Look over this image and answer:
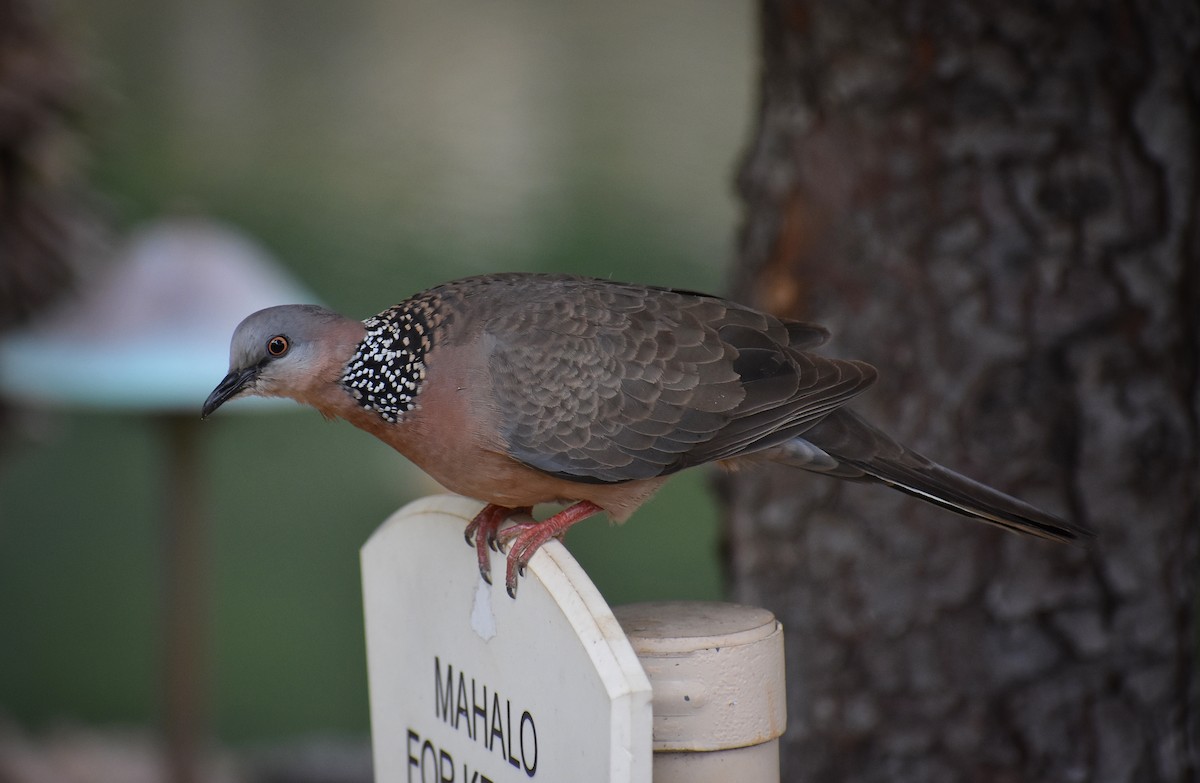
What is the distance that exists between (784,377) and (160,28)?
3.69 m

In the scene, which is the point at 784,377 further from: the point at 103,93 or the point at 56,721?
the point at 56,721

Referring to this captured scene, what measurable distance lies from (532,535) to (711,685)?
0.95ft

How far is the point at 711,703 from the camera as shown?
129 centimetres

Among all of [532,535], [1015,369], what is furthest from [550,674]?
[1015,369]

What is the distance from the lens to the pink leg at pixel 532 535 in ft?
4.26

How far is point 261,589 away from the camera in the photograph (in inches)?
201

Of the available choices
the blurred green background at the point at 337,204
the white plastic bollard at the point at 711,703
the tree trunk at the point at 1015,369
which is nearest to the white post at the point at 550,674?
the white plastic bollard at the point at 711,703

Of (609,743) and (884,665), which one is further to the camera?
(884,665)

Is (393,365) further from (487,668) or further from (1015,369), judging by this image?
(1015,369)

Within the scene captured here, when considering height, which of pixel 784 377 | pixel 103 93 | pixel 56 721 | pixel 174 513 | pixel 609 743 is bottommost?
pixel 56 721

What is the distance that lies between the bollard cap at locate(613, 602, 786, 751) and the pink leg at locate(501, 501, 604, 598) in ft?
0.49

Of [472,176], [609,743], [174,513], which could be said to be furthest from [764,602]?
[472,176]

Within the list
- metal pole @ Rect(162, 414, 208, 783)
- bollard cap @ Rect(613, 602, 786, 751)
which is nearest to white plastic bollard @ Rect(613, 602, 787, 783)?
bollard cap @ Rect(613, 602, 786, 751)

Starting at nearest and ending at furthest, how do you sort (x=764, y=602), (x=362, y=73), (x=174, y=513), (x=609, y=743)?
(x=609, y=743)
(x=764, y=602)
(x=174, y=513)
(x=362, y=73)
